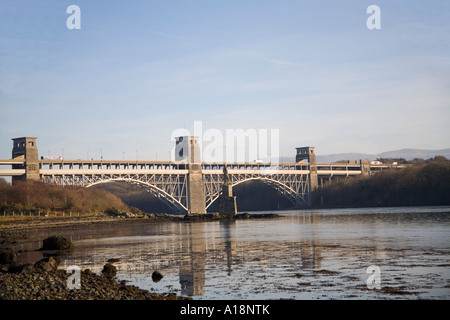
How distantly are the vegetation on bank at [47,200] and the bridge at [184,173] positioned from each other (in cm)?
324

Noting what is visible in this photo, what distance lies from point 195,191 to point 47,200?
3592 cm

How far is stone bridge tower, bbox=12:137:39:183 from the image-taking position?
84.1m

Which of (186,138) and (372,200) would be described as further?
(372,200)

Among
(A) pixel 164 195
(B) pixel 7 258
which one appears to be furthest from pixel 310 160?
(B) pixel 7 258

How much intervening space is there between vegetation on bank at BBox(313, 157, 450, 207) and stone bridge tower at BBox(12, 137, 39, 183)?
71810mm

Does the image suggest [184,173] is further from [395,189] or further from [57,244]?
[57,244]

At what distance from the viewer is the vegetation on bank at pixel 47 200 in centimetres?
7062

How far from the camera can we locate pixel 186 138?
11581 centimetres

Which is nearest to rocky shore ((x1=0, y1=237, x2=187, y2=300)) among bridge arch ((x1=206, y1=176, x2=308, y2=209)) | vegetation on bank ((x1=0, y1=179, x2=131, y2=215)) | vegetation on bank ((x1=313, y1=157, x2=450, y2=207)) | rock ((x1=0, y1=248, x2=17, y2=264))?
rock ((x1=0, y1=248, x2=17, y2=264))

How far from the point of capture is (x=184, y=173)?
10650cm

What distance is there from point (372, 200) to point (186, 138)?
43896mm
